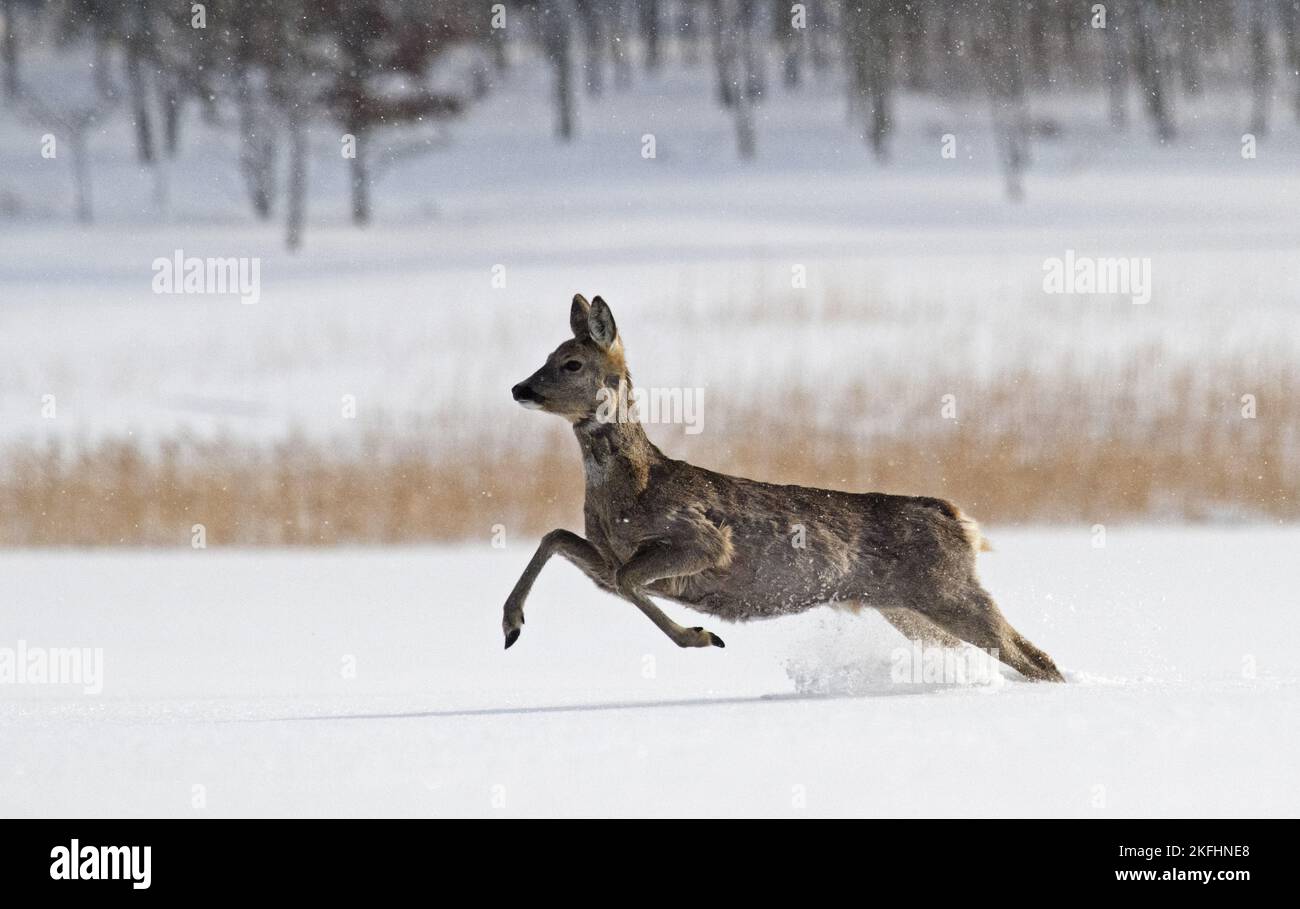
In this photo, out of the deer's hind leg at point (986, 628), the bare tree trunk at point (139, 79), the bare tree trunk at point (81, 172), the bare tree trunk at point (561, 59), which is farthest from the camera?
the bare tree trunk at point (561, 59)

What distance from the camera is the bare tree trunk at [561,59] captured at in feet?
143

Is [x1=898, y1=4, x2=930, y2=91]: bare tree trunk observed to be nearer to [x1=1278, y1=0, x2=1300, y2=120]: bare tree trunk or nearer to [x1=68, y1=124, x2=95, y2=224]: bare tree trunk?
[x1=1278, y1=0, x2=1300, y2=120]: bare tree trunk

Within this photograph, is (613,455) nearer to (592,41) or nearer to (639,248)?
(639,248)

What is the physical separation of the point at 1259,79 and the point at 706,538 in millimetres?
39997

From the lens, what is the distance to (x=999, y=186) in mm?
40688

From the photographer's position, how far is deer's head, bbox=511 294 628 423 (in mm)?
7047

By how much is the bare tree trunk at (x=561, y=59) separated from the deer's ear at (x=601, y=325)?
3699 centimetres

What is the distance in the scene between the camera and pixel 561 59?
144 feet

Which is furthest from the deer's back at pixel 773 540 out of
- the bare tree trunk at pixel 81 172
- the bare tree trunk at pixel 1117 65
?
the bare tree trunk at pixel 1117 65

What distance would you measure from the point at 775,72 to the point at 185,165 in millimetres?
14997

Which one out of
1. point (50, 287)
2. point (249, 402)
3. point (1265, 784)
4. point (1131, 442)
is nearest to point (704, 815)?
point (1265, 784)

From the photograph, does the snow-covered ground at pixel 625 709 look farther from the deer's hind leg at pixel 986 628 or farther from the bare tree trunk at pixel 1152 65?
the bare tree trunk at pixel 1152 65

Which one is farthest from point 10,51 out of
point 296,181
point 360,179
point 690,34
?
point 690,34

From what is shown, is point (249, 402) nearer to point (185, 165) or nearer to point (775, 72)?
point (185, 165)
